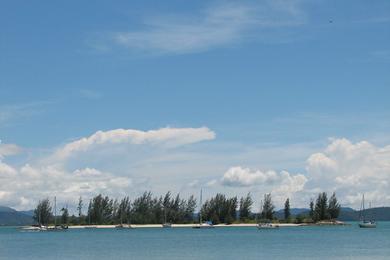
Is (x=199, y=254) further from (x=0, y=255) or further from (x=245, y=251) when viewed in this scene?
(x=0, y=255)

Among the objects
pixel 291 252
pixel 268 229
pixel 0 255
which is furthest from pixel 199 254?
pixel 268 229

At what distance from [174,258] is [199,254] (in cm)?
601

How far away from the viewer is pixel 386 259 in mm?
73875

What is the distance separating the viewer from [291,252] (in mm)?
88312

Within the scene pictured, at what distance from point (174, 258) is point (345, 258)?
1911cm

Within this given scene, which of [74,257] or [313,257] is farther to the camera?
[74,257]

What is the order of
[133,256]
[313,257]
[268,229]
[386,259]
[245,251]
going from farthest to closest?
[268,229], [245,251], [133,256], [313,257], [386,259]

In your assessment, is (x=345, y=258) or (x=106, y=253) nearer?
Result: (x=345, y=258)

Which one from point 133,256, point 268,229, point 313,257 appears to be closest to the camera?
point 313,257

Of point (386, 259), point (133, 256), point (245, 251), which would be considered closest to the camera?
point (386, 259)

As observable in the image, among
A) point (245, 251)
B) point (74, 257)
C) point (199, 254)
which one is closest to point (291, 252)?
point (245, 251)

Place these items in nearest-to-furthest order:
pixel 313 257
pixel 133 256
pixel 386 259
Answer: pixel 386 259 → pixel 313 257 → pixel 133 256

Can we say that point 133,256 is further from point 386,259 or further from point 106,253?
point 386,259

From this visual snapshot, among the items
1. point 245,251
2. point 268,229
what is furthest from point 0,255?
point 268,229
